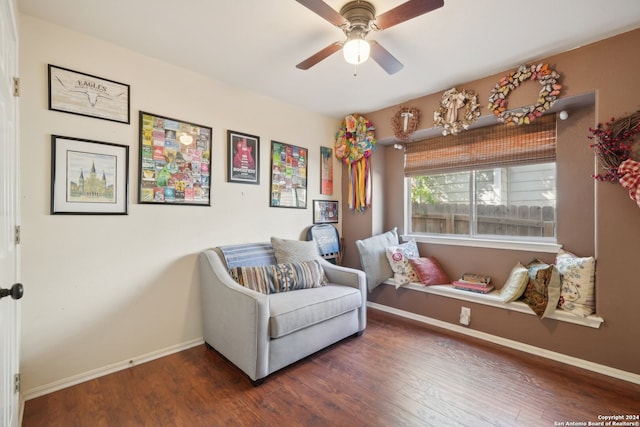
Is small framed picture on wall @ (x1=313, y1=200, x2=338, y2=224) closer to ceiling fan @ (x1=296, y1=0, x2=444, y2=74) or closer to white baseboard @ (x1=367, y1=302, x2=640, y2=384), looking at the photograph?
white baseboard @ (x1=367, y1=302, x2=640, y2=384)

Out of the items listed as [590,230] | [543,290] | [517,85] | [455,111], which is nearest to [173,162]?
[455,111]

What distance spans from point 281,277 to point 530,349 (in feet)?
7.18

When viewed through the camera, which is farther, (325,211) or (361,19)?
(325,211)

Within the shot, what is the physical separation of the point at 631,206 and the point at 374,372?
2.15 metres

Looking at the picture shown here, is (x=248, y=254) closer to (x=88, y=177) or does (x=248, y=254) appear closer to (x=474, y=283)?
(x=88, y=177)

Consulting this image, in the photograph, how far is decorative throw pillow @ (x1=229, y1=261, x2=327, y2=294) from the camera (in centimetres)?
231

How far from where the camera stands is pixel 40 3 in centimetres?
168

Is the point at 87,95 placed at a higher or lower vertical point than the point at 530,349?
higher

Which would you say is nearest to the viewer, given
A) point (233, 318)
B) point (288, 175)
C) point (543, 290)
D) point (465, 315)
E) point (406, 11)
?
point (406, 11)

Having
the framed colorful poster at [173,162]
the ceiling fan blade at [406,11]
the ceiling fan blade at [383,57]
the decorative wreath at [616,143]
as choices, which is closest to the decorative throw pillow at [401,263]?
the decorative wreath at [616,143]

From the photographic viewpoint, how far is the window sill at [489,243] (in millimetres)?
2535

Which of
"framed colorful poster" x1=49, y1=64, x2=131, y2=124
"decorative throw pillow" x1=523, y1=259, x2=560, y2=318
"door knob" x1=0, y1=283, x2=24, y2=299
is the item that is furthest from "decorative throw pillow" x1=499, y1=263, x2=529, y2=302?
"framed colorful poster" x1=49, y1=64, x2=131, y2=124

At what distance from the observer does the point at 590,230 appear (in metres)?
2.33

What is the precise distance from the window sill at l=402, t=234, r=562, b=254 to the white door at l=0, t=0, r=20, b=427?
3347 millimetres
